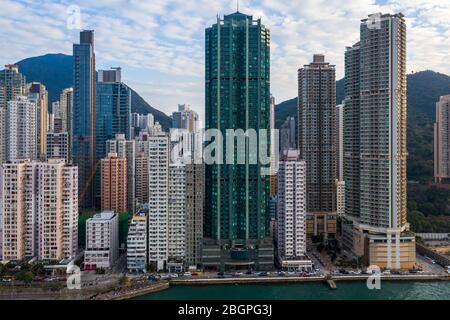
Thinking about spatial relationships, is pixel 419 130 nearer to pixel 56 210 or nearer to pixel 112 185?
pixel 112 185

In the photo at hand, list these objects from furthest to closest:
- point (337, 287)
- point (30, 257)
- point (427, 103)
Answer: point (427, 103) < point (30, 257) < point (337, 287)

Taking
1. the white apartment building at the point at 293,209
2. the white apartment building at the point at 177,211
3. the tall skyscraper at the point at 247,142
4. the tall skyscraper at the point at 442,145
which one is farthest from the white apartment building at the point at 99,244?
the tall skyscraper at the point at 442,145

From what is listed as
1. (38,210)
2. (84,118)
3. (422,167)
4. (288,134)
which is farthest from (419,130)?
(84,118)

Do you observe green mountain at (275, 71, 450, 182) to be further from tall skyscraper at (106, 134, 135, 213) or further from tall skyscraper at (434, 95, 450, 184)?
tall skyscraper at (106, 134, 135, 213)

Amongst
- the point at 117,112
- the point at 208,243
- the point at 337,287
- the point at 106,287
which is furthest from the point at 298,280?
the point at 117,112

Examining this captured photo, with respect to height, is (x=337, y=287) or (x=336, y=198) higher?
(x=336, y=198)
